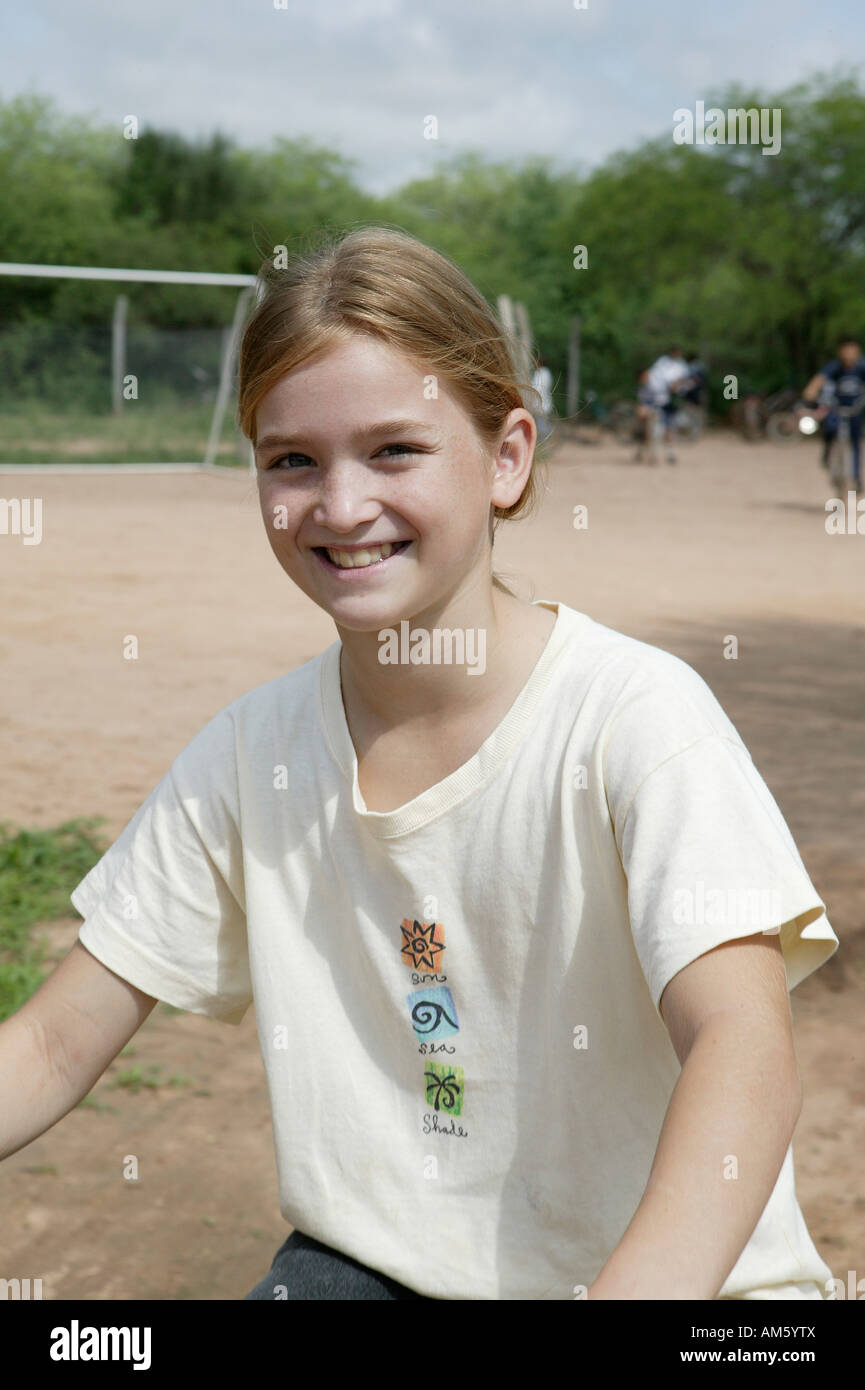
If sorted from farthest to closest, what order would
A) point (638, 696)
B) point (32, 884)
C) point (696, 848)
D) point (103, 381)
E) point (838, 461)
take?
point (103, 381)
point (838, 461)
point (32, 884)
point (638, 696)
point (696, 848)

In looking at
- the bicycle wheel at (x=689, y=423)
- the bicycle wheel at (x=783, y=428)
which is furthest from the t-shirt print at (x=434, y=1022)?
the bicycle wheel at (x=783, y=428)

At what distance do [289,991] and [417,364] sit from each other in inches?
27.4

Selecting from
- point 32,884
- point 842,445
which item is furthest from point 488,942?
point 842,445

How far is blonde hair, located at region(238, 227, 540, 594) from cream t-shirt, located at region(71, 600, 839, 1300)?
0.28 metres

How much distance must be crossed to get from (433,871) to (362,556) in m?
0.34

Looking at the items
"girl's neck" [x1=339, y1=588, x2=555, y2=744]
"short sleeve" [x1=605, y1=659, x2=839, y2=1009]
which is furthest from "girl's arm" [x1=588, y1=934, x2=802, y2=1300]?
"girl's neck" [x1=339, y1=588, x2=555, y2=744]

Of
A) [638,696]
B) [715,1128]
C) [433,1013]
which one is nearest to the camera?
Answer: [715,1128]

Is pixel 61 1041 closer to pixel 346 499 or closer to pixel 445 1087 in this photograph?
pixel 445 1087

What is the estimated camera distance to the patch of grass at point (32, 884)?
395cm

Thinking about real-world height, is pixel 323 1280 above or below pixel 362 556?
below

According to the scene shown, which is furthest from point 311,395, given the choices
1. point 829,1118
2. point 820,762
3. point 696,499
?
point 696,499

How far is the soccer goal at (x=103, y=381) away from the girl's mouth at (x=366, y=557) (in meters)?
17.3

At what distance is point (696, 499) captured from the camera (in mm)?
18797

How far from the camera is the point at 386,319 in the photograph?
59.9 inches
